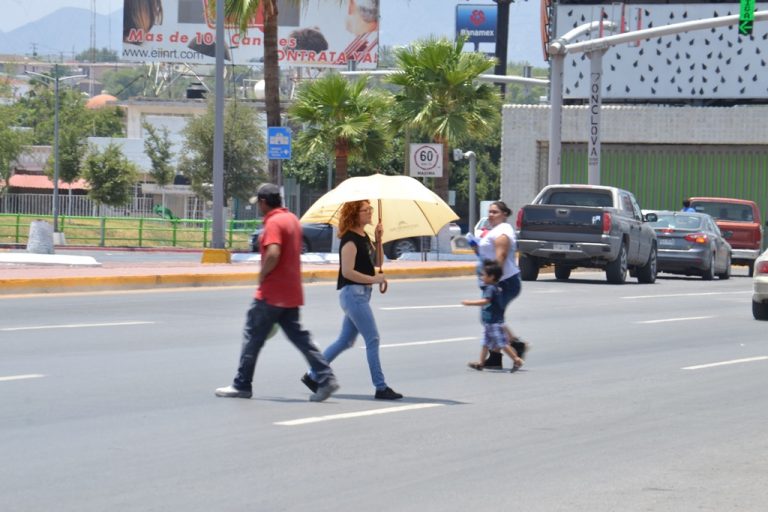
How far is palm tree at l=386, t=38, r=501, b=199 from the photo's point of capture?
4131 cm

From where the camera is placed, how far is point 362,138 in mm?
44062

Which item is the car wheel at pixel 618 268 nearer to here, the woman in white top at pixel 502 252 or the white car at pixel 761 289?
the white car at pixel 761 289

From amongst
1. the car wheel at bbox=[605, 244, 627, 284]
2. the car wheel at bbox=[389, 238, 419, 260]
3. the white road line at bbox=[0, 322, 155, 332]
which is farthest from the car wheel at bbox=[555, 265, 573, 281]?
the white road line at bbox=[0, 322, 155, 332]

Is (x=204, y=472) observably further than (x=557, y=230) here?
No

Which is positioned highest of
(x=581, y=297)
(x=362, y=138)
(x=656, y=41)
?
(x=656, y=41)

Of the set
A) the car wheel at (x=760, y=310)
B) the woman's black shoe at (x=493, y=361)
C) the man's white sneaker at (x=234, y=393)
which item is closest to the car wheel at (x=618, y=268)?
the car wheel at (x=760, y=310)

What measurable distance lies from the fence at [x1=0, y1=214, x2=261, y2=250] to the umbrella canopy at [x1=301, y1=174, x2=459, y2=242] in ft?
130

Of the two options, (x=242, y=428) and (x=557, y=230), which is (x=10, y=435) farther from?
(x=557, y=230)

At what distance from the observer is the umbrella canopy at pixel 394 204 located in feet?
42.7

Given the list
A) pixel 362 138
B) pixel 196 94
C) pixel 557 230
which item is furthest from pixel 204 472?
pixel 196 94

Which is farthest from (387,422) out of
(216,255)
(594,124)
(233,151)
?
(233,151)

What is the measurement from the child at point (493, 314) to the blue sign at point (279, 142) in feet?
61.0

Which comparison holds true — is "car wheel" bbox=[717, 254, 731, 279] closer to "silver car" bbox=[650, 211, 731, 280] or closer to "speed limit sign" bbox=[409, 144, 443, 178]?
"silver car" bbox=[650, 211, 731, 280]

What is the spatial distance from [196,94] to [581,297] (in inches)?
3024
